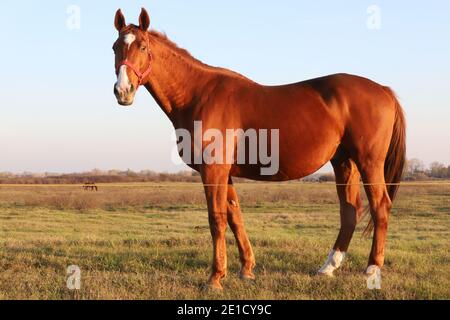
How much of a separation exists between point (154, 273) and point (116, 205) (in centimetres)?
→ 2483

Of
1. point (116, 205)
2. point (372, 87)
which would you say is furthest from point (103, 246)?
point (116, 205)

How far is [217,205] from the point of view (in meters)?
5.13

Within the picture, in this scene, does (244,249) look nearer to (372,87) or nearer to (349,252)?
(349,252)

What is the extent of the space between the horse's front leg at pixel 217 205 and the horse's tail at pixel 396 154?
2390 millimetres

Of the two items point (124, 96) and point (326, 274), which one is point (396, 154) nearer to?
point (326, 274)

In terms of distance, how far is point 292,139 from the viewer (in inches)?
213

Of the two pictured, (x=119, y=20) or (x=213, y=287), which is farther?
(x=119, y=20)

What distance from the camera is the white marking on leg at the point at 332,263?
19.1 feet

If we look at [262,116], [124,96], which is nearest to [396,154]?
[262,116]

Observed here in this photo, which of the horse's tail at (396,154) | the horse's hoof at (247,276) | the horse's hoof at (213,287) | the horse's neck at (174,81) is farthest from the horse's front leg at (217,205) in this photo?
the horse's tail at (396,154)

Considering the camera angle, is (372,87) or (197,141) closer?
(197,141)

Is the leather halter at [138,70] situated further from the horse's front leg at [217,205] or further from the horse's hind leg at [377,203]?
the horse's hind leg at [377,203]

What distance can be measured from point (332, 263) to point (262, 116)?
2.18 metres
